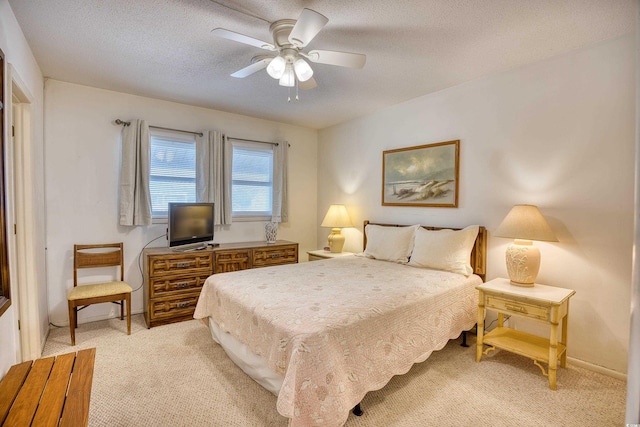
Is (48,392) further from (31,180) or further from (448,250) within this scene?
(448,250)

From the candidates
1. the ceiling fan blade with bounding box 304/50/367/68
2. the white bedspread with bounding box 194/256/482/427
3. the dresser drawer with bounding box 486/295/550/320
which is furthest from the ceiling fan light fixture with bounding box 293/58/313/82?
the dresser drawer with bounding box 486/295/550/320

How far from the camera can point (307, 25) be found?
1.78 m

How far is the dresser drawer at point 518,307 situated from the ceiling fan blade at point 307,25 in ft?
7.91

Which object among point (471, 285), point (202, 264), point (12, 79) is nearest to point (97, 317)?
point (202, 264)

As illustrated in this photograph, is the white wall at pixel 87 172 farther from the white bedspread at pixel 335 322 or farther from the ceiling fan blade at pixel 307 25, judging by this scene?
the ceiling fan blade at pixel 307 25

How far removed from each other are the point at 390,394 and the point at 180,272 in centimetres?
256

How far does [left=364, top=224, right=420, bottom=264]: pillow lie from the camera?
3482 mm

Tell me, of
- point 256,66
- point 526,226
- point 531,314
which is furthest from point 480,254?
point 256,66

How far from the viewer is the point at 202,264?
3.70 meters

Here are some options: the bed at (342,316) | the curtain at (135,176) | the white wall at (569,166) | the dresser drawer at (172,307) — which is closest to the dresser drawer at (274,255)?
the dresser drawer at (172,307)

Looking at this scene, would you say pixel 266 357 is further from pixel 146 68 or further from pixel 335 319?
pixel 146 68

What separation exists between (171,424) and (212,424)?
0.25 metres

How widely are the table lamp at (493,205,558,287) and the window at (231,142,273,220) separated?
3229mm

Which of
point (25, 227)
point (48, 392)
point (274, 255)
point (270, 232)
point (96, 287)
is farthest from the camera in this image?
point (270, 232)
